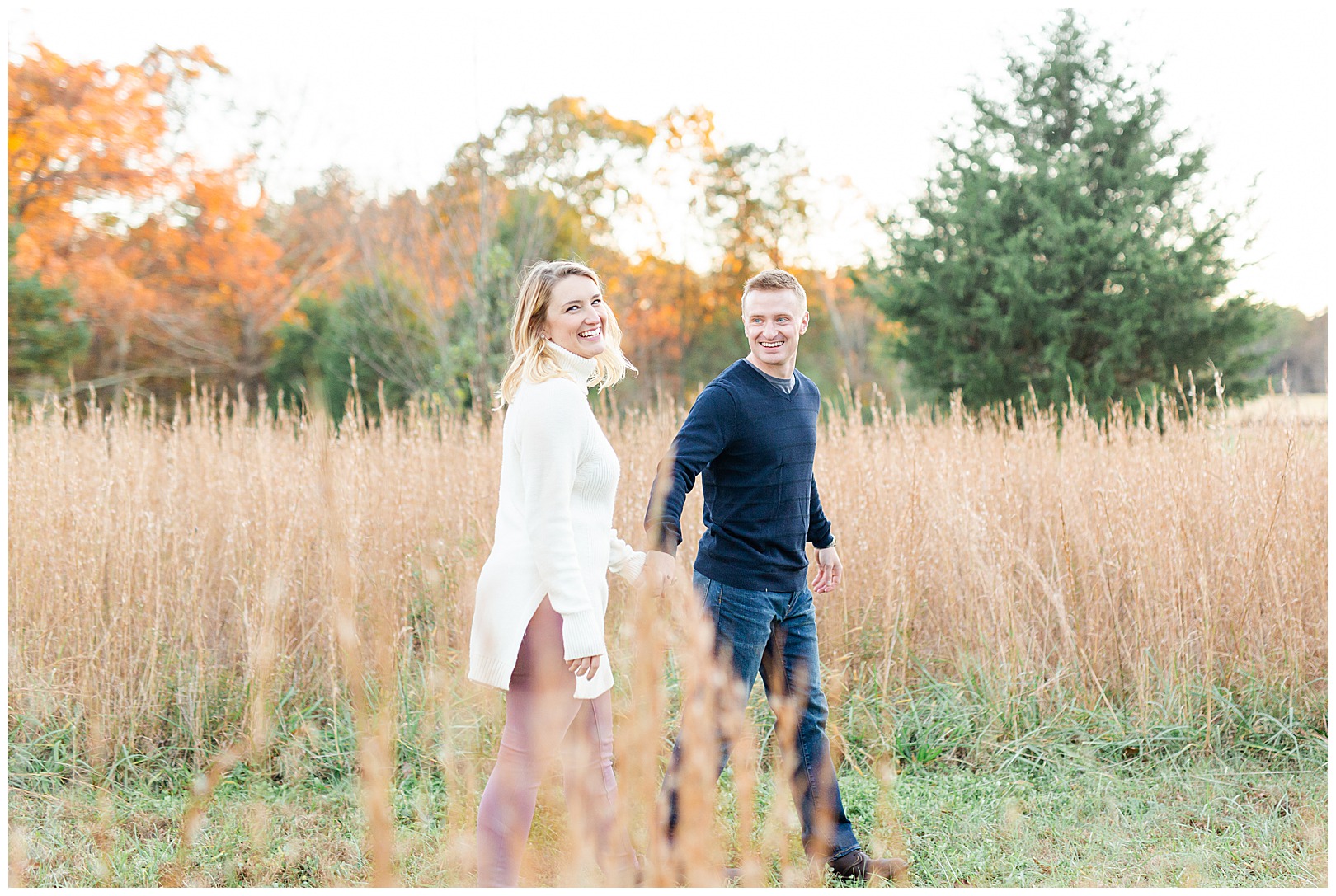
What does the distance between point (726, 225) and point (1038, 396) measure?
10378mm

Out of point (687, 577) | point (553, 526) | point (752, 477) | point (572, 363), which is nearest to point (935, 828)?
point (687, 577)

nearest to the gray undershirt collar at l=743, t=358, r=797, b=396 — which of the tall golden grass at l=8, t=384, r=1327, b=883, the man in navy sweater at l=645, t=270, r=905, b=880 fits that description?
the man in navy sweater at l=645, t=270, r=905, b=880

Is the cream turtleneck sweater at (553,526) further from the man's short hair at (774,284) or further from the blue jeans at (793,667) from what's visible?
the man's short hair at (774,284)

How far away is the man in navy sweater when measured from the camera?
2.14m

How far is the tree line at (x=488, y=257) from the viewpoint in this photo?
9.77 meters

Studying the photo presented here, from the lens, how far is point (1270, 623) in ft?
11.3

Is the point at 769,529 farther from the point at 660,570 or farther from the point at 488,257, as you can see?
the point at 488,257

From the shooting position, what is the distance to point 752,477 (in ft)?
7.11

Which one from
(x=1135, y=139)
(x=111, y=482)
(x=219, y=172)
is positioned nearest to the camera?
(x=111, y=482)

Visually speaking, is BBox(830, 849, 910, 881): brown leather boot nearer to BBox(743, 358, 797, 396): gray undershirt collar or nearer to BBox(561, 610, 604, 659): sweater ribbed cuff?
BBox(561, 610, 604, 659): sweater ribbed cuff

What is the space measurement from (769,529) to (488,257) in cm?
637

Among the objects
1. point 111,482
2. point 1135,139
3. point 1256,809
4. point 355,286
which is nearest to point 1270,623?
point 1256,809

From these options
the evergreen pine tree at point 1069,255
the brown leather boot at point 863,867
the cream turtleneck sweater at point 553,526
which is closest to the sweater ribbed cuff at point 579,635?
the cream turtleneck sweater at point 553,526

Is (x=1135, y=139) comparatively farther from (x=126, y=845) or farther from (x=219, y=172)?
(x=219, y=172)
